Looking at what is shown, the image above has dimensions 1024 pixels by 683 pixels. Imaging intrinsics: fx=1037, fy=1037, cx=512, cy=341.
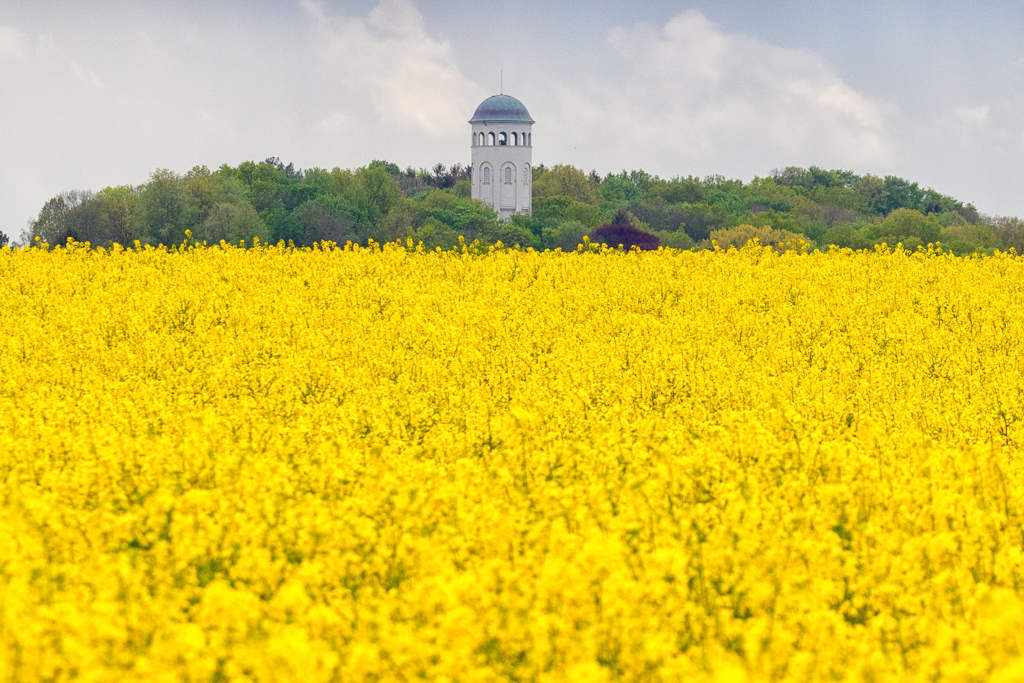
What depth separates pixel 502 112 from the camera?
459 ft

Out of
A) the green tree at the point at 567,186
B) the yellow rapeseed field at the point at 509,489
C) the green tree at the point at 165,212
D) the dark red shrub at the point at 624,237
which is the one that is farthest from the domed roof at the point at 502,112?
the yellow rapeseed field at the point at 509,489

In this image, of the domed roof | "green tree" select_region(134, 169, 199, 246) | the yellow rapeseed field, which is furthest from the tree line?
the yellow rapeseed field

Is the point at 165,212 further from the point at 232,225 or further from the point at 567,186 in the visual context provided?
the point at 567,186

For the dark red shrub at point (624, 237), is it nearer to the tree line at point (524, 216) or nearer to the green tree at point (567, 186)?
the tree line at point (524, 216)

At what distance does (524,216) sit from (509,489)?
115 m

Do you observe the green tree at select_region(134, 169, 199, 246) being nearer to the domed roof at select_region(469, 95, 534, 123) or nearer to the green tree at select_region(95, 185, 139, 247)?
the green tree at select_region(95, 185, 139, 247)

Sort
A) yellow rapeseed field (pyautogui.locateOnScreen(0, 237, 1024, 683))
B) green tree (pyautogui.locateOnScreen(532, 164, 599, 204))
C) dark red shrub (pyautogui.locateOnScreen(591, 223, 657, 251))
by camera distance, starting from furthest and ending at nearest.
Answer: green tree (pyautogui.locateOnScreen(532, 164, 599, 204))
dark red shrub (pyautogui.locateOnScreen(591, 223, 657, 251))
yellow rapeseed field (pyautogui.locateOnScreen(0, 237, 1024, 683))

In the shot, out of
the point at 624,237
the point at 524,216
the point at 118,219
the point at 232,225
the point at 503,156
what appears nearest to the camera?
the point at 624,237

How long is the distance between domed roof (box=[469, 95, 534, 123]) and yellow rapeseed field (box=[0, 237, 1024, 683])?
12068 cm

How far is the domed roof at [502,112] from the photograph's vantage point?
13988cm

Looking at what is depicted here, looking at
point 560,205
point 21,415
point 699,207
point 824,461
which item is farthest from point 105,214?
point 824,461

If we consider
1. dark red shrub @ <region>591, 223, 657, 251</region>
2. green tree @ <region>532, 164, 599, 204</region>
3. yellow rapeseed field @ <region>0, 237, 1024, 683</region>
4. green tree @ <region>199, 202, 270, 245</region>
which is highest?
green tree @ <region>532, 164, 599, 204</region>

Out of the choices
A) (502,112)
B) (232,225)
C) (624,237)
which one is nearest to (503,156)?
(502,112)

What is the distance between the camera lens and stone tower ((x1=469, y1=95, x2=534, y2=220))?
13825cm
